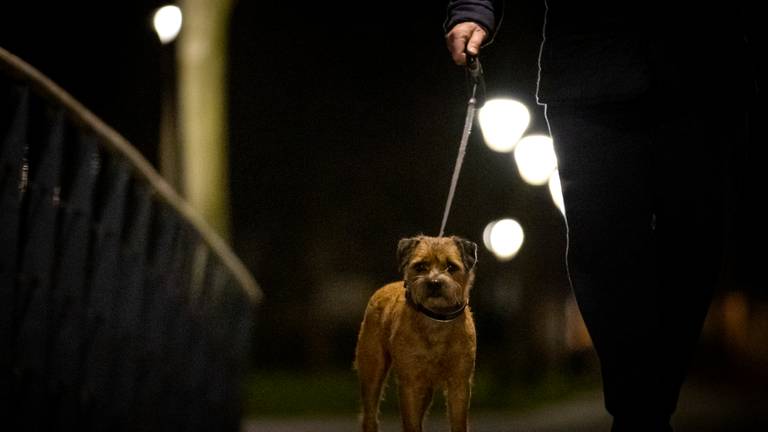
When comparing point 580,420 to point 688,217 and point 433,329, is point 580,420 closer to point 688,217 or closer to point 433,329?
point 433,329

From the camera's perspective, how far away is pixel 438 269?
332 cm

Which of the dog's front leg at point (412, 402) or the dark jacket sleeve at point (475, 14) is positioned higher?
the dark jacket sleeve at point (475, 14)

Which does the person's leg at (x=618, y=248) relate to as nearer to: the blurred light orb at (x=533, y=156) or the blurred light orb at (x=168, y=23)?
the blurred light orb at (x=168, y=23)

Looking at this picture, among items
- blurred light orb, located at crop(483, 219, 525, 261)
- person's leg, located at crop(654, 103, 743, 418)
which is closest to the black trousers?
person's leg, located at crop(654, 103, 743, 418)

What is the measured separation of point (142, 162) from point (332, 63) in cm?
1503

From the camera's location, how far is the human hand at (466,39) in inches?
125

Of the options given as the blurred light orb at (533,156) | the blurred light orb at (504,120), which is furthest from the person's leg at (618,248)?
the blurred light orb at (533,156)

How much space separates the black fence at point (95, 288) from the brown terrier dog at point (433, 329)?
1.36m

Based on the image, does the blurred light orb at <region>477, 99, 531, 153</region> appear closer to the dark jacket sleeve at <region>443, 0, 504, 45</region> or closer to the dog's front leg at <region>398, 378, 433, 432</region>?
the dark jacket sleeve at <region>443, 0, 504, 45</region>

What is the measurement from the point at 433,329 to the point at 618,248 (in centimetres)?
76

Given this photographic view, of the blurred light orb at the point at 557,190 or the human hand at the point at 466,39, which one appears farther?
the human hand at the point at 466,39

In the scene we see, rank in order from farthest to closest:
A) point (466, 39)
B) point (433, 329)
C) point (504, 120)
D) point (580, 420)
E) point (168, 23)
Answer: point (168, 23)
point (504, 120)
point (580, 420)
point (433, 329)
point (466, 39)

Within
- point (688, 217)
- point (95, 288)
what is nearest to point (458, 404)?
point (688, 217)

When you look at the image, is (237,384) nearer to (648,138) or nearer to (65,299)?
(65,299)
